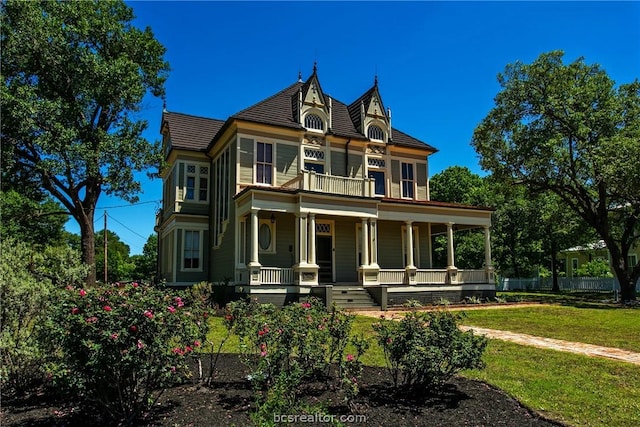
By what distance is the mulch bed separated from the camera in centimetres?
518

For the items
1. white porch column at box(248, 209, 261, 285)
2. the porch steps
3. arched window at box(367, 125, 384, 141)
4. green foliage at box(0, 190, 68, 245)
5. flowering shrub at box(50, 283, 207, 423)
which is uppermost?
arched window at box(367, 125, 384, 141)

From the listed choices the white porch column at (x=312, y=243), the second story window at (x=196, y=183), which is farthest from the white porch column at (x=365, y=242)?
the second story window at (x=196, y=183)

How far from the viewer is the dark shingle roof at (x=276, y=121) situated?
69.0 ft

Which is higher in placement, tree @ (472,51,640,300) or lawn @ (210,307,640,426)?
tree @ (472,51,640,300)

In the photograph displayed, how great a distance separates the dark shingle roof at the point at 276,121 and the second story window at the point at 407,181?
1196 mm

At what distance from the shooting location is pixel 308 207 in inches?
733

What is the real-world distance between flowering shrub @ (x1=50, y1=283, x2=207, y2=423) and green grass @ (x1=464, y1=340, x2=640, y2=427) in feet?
15.0

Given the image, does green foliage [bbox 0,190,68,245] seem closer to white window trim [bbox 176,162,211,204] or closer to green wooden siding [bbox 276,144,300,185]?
white window trim [bbox 176,162,211,204]

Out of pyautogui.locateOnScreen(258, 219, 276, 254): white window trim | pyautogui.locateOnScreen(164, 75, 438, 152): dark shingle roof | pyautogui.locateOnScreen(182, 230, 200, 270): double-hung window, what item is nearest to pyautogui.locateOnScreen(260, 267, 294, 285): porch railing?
pyautogui.locateOnScreen(258, 219, 276, 254): white window trim

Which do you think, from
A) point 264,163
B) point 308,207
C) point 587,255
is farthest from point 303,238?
point 587,255

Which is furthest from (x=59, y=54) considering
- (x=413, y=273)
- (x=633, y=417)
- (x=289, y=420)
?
(x=633, y=417)

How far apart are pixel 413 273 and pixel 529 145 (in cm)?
1066

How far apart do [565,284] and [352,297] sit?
32.3 metres

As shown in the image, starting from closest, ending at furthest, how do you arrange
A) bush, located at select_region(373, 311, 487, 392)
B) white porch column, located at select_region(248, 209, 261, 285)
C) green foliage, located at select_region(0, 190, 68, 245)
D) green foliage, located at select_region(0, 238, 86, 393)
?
bush, located at select_region(373, 311, 487, 392) → green foliage, located at select_region(0, 238, 86, 393) → white porch column, located at select_region(248, 209, 261, 285) → green foliage, located at select_region(0, 190, 68, 245)
